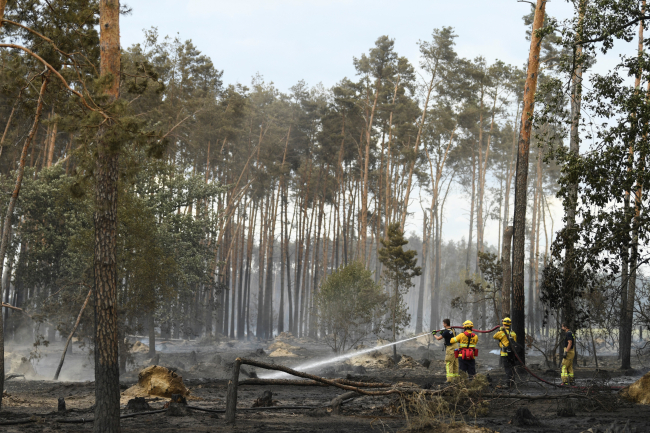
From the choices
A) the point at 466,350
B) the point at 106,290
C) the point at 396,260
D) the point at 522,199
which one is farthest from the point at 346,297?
the point at 106,290

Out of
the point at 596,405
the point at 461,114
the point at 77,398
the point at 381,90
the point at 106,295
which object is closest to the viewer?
the point at 106,295

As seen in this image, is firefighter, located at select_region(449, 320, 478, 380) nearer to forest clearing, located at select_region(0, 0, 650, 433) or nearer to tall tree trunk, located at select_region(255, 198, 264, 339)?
forest clearing, located at select_region(0, 0, 650, 433)

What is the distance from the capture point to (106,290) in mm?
7902

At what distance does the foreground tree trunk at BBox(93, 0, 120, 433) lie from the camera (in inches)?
304

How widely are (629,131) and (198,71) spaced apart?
3174 cm

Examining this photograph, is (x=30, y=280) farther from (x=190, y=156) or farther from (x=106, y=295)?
(x=106, y=295)

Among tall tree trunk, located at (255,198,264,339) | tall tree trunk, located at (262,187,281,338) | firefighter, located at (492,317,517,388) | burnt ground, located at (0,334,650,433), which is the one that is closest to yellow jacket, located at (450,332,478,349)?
burnt ground, located at (0,334,650,433)

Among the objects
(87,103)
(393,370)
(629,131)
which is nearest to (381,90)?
(393,370)

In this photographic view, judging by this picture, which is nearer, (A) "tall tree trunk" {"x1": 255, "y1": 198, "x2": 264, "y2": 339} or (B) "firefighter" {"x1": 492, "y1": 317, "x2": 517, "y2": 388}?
(B) "firefighter" {"x1": 492, "y1": 317, "x2": 517, "y2": 388}

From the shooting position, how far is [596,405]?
34.9ft

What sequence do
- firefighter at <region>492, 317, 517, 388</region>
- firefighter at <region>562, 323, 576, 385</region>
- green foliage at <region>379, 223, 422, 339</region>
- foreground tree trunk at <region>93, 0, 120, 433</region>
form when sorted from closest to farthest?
1. foreground tree trunk at <region>93, 0, 120, 433</region>
2. firefighter at <region>562, 323, 576, 385</region>
3. firefighter at <region>492, 317, 517, 388</region>
4. green foliage at <region>379, 223, 422, 339</region>

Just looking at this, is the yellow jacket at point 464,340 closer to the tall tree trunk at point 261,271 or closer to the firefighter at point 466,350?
the firefighter at point 466,350

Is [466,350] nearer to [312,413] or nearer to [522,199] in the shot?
[312,413]

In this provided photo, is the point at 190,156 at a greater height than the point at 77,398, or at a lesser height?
greater
